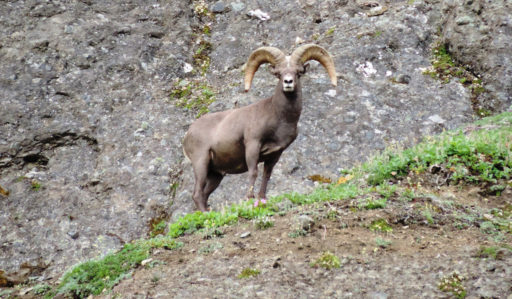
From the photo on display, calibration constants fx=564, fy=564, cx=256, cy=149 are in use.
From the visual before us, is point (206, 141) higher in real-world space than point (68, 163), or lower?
higher

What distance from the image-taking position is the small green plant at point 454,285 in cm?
546

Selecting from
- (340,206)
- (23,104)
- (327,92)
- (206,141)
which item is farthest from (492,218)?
(23,104)

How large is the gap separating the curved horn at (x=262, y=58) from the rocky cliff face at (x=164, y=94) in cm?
354

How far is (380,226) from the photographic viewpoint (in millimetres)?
7234

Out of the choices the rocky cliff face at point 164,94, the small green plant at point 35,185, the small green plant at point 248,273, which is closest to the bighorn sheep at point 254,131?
the rocky cliff face at point 164,94

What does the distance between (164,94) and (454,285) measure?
11702 millimetres

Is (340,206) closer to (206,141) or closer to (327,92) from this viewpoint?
(206,141)

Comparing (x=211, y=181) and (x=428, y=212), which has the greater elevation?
(x=428, y=212)

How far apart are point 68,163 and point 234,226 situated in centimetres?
768

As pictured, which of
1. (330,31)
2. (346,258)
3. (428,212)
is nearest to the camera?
(346,258)

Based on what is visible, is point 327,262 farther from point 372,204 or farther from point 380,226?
point 372,204

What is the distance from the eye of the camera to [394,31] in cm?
1620

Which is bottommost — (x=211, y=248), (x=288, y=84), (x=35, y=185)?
(x=35, y=185)

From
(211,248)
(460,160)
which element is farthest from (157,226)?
(460,160)
